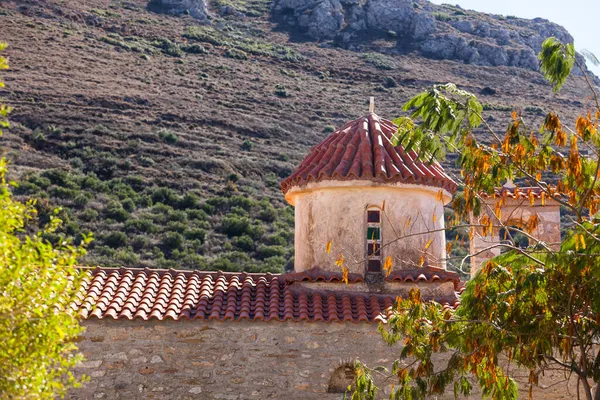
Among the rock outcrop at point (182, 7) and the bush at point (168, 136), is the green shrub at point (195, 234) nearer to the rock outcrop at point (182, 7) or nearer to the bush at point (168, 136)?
the bush at point (168, 136)

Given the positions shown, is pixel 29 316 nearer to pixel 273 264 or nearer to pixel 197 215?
pixel 273 264

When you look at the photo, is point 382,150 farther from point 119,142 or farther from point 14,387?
point 119,142

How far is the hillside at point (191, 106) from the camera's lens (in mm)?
30062

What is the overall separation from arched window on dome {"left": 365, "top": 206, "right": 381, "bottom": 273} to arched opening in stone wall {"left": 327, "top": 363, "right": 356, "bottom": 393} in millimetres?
2019

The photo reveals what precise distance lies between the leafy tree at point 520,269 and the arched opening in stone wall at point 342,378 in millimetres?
2589

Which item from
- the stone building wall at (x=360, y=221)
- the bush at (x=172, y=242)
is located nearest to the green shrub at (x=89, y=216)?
the bush at (x=172, y=242)

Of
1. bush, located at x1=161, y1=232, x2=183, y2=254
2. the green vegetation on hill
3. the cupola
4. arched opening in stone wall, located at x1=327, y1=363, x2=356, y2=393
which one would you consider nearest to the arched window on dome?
the cupola

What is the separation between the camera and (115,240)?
27922 mm

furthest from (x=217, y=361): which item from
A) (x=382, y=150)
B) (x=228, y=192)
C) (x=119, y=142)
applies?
(x=119, y=142)

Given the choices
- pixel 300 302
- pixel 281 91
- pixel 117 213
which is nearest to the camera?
pixel 300 302

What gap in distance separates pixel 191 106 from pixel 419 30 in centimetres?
1875

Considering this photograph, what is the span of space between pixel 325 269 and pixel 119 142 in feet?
81.0

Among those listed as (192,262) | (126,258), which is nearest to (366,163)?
(126,258)

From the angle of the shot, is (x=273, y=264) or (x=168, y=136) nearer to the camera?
(x=273, y=264)
